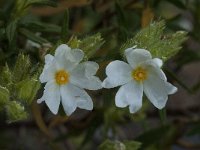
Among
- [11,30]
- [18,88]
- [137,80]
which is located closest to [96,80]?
[137,80]

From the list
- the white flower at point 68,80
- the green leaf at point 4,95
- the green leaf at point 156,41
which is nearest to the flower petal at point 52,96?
the white flower at point 68,80

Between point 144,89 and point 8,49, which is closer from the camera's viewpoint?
point 144,89

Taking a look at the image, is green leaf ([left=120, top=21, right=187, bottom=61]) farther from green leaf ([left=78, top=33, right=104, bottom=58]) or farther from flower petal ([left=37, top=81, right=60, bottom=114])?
flower petal ([left=37, top=81, right=60, bottom=114])

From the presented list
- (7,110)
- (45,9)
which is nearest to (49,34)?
(45,9)

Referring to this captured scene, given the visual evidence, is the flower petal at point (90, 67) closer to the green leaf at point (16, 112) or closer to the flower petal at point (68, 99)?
the flower petal at point (68, 99)

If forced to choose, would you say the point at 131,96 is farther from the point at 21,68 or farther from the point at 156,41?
the point at 21,68

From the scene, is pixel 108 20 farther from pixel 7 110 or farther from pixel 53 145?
pixel 7 110

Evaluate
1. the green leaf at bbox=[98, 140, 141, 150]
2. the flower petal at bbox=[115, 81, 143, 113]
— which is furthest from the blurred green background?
the flower petal at bbox=[115, 81, 143, 113]
